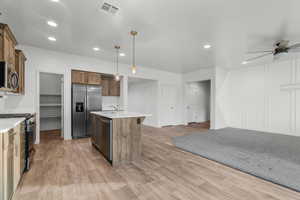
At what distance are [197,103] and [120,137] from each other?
273 inches

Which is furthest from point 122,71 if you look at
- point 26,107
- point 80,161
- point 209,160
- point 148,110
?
point 209,160

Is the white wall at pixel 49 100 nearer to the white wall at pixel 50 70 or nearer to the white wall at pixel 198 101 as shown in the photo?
the white wall at pixel 50 70

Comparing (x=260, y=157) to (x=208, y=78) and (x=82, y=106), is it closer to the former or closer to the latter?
(x=208, y=78)

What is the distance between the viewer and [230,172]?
2.38 metres

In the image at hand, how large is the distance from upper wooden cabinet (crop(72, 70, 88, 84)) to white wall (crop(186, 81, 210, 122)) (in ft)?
17.9

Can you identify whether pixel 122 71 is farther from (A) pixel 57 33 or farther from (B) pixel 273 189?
(B) pixel 273 189

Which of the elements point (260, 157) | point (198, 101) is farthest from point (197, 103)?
point (260, 157)

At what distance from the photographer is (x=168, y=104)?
7066 millimetres

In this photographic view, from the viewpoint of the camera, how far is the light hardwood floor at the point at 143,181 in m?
1.78

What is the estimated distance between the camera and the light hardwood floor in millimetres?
1779

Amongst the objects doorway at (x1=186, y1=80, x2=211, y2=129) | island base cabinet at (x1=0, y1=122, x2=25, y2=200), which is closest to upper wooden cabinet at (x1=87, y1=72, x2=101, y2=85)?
island base cabinet at (x1=0, y1=122, x2=25, y2=200)

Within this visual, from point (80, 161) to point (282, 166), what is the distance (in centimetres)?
403

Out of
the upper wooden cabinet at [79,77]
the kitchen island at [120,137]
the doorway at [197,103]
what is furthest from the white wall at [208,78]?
the upper wooden cabinet at [79,77]

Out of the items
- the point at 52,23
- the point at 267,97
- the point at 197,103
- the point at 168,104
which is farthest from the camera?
the point at 197,103
